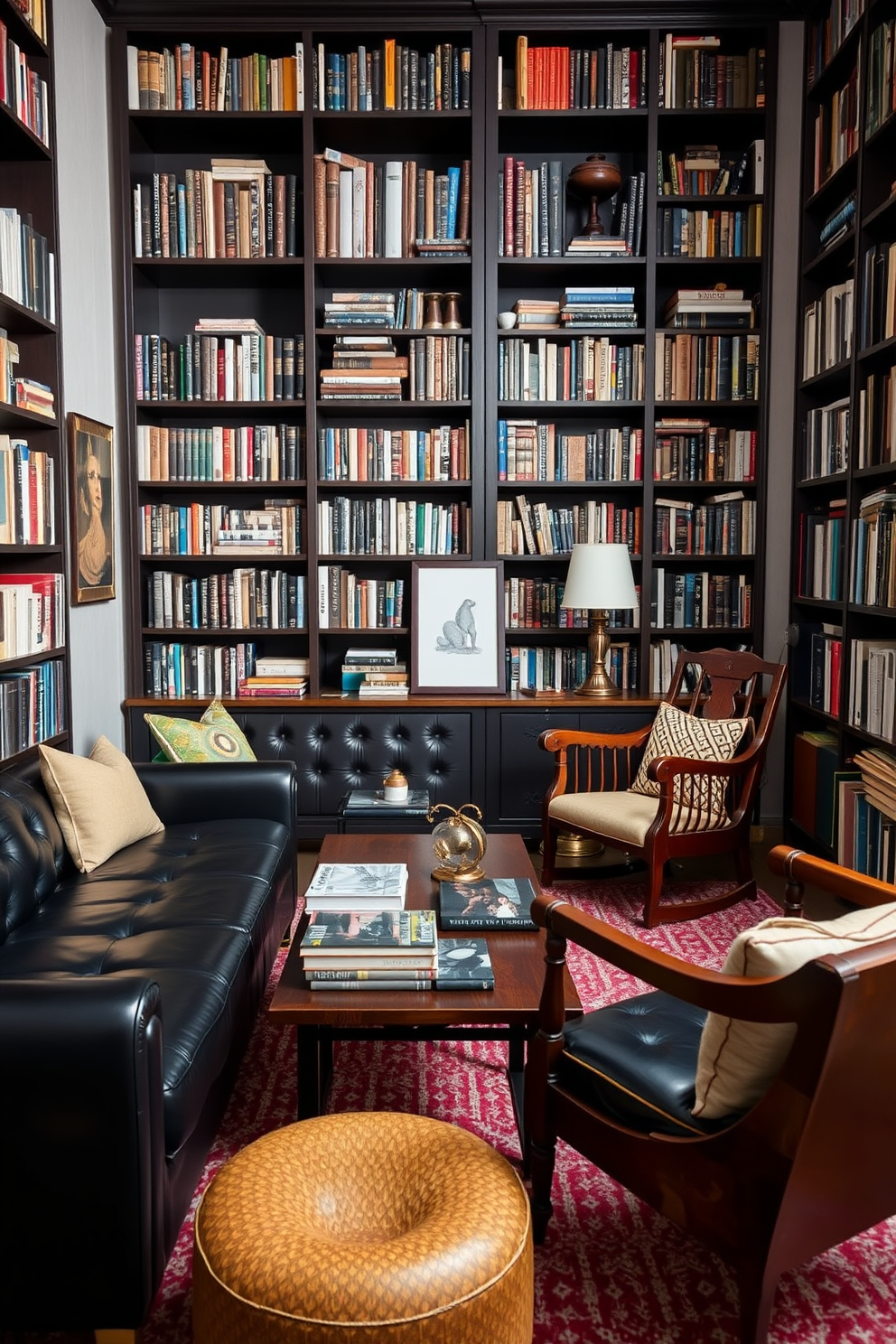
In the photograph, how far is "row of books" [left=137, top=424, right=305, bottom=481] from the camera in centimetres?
437

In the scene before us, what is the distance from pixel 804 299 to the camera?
4.17 m

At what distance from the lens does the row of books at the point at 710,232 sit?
14.1 feet

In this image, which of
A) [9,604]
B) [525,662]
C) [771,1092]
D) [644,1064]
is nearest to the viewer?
[771,1092]

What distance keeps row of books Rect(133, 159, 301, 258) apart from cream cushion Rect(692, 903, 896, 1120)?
145 inches

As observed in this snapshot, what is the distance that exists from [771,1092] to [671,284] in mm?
3950

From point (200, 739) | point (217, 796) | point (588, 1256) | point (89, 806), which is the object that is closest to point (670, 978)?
point (588, 1256)

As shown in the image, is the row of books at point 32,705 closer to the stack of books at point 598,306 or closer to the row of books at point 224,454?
the row of books at point 224,454

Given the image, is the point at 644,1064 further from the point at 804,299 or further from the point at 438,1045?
the point at 804,299

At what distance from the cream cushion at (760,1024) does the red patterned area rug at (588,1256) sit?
0.41 metres

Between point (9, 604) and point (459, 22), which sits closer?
point (9, 604)

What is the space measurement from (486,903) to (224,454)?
269cm

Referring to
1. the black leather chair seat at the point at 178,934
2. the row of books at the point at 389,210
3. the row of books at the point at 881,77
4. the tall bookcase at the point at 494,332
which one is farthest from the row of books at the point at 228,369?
the row of books at the point at 881,77

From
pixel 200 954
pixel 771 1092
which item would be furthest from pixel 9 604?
pixel 771 1092

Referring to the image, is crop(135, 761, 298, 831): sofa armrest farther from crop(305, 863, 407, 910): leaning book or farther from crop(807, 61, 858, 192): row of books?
crop(807, 61, 858, 192): row of books
